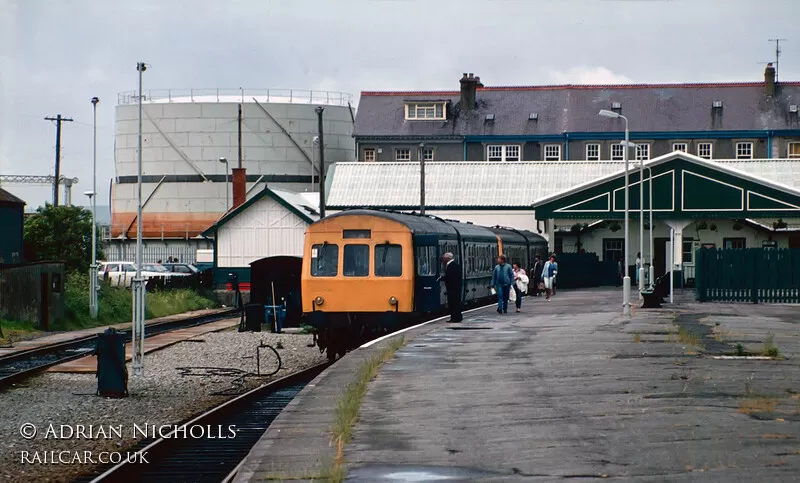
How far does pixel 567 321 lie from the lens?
30375mm

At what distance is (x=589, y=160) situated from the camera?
7769 centimetres

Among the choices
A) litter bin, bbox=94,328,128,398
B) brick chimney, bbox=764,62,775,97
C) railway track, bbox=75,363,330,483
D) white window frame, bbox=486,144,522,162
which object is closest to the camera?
railway track, bbox=75,363,330,483

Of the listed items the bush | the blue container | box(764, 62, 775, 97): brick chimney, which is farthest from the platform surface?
box(764, 62, 775, 97): brick chimney

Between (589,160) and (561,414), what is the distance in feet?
214

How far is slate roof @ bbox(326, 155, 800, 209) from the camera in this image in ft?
217

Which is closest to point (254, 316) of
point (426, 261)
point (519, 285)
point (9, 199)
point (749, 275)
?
point (519, 285)

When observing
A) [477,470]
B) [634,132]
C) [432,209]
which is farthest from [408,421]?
[634,132]

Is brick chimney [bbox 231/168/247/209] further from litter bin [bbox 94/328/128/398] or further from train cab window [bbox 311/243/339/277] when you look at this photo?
litter bin [bbox 94/328/128/398]

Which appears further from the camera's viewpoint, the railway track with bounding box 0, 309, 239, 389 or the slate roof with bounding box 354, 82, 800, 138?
Result: the slate roof with bounding box 354, 82, 800, 138

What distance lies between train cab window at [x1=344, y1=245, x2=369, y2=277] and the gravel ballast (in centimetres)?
253

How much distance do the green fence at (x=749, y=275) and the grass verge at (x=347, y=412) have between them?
24.0m

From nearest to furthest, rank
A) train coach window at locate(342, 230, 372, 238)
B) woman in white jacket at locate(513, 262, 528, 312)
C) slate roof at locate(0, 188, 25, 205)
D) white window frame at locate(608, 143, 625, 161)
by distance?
train coach window at locate(342, 230, 372, 238) < woman in white jacket at locate(513, 262, 528, 312) < slate roof at locate(0, 188, 25, 205) < white window frame at locate(608, 143, 625, 161)

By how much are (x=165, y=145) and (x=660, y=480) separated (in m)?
81.4

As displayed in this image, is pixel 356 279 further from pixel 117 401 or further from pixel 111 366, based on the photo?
pixel 117 401
